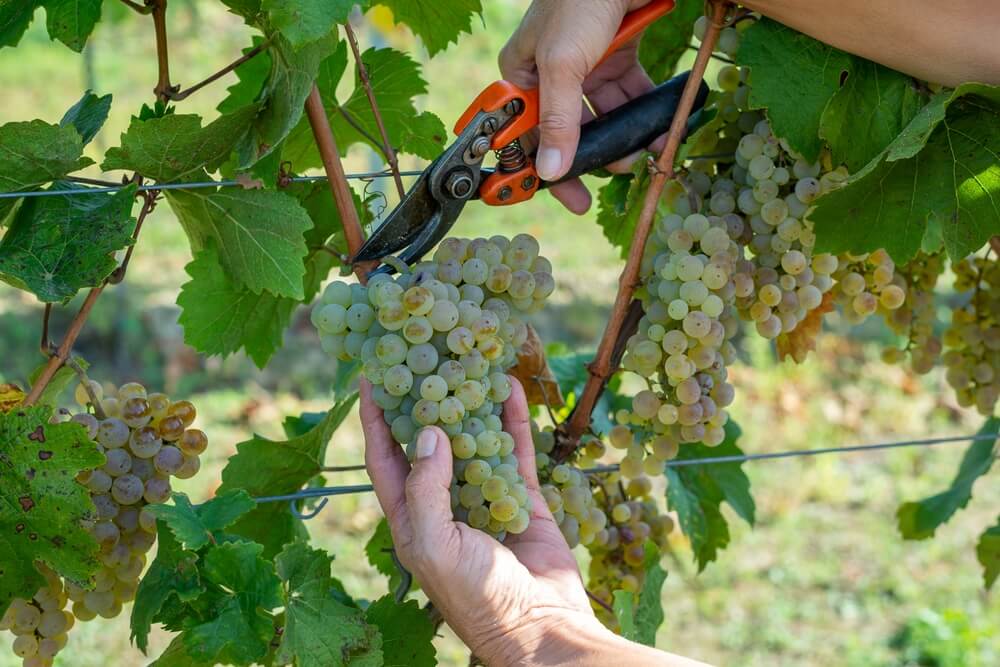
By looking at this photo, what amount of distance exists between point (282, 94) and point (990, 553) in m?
1.44

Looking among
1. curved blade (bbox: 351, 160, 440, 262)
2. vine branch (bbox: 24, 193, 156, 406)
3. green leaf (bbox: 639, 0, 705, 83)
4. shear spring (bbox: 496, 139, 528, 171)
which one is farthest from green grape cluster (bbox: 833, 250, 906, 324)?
vine branch (bbox: 24, 193, 156, 406)

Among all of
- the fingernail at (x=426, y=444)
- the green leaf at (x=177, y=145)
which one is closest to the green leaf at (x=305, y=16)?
the green leaf at (x=177, y=145)

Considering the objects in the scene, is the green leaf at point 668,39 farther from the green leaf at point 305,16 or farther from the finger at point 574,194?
the green leaf at point 305,16

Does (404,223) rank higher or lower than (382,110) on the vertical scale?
lower

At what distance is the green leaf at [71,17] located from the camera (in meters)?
1.30

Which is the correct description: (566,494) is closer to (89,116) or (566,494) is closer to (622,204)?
(622,204)

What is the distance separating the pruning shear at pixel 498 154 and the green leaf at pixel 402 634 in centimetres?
42

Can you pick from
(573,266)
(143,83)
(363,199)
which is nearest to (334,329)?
(363,199)

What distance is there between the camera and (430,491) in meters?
1.09

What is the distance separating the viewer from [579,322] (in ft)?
16.2

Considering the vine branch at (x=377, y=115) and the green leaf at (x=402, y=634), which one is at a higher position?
the vine branch at (x=377, y=115)

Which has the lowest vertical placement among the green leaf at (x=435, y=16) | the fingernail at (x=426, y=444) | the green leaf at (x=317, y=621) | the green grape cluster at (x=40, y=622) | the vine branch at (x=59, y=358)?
the green leaf at (x=317, y=621)

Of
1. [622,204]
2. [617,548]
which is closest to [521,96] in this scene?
[622,204]

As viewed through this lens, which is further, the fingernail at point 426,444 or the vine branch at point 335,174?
the vine branch at point 335,174
